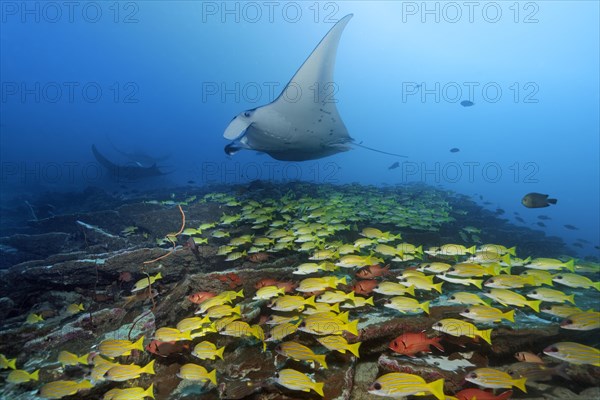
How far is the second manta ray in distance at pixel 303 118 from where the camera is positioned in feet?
23.2

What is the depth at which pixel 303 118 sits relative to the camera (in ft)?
25.9

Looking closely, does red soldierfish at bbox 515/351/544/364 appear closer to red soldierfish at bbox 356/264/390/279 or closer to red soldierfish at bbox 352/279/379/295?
red soldierfish at bbox 352/279/379/295

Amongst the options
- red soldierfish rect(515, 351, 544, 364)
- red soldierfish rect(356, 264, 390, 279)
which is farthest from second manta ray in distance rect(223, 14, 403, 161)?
red soldierfish rect(515, 351, 544, 364)

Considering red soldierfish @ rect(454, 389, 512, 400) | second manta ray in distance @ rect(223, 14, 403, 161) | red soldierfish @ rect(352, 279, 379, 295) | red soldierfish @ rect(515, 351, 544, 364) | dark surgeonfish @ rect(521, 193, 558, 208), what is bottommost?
red soldierfish @ rect(454, 389, 512, 400)

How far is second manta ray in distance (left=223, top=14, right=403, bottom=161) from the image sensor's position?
7.06 meters

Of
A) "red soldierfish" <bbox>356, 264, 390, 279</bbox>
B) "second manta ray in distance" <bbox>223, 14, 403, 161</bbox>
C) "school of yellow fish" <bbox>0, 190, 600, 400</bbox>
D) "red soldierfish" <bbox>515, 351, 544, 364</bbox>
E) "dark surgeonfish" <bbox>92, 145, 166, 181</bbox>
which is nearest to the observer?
"school of yellow fish" <bbox>0, 190, 600, 400</bbox>

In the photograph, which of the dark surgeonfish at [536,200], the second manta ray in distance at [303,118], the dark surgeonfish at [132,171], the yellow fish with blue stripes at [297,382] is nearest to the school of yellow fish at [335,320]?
the yellow fish with blue stripes at [297,382]

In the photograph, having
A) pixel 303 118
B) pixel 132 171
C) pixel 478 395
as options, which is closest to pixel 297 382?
pixel 478 395

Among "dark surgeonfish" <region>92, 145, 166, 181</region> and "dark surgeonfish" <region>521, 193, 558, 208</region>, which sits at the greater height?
"dark surgeonfish" <region>92, 145, 166, 181</region>

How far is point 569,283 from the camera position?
399 cm

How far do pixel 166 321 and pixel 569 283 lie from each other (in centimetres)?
564

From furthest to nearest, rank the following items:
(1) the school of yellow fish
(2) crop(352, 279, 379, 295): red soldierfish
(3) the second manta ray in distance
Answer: (3) the second manta ray in distance, (2) crop(352, 279, 379, 295): red soldierfish, (1) the school of yellow fish

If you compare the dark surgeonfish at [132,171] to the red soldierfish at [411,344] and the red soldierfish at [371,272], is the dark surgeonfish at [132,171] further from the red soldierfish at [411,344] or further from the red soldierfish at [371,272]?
the red soldierfish at [411,344]

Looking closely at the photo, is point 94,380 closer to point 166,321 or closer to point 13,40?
point 166,321
